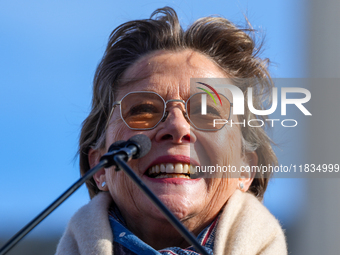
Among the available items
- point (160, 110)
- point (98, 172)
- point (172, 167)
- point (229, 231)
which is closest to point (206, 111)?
point (160, 110)

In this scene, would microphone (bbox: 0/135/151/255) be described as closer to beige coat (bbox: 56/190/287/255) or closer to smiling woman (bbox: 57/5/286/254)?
smiling woman (bbox: 57/5/286/254)

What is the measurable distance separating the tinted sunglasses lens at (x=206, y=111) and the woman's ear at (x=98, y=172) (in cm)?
64

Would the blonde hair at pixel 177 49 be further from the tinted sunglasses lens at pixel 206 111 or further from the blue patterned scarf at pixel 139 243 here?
the blue patterned scarf at pixel 139 243

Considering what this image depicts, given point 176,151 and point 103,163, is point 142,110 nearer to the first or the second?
point 176,151

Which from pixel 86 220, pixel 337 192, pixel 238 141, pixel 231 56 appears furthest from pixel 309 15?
pixel 86 220

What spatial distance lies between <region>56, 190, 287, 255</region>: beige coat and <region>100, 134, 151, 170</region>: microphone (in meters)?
0.71

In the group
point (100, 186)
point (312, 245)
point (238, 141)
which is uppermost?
point (238, 141)

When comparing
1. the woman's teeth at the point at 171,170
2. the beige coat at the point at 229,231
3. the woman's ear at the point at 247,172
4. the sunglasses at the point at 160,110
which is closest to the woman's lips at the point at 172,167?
the woman's teeth at the point at 171,170

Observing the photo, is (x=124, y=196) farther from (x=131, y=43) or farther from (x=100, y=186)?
(x=131, y=43)

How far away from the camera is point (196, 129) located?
2230mm

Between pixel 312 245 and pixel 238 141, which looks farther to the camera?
pixel 312 245

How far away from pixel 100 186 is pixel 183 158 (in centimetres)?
64

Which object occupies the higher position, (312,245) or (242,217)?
(242,217)

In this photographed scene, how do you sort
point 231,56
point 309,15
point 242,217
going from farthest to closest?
point 309,15 → point 231,56 → point 242,217
